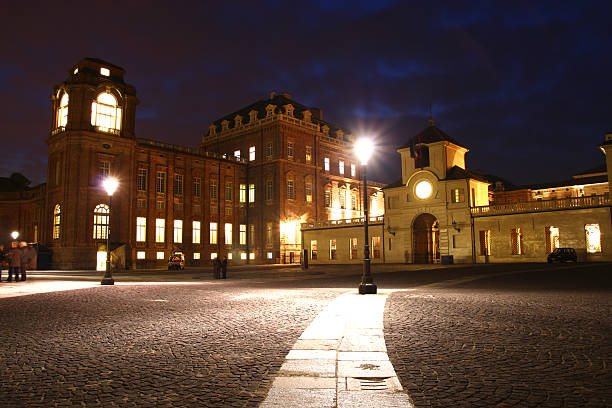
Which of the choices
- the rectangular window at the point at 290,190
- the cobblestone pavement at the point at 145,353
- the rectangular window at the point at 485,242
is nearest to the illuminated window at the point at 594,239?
the rectangular window at the point at 485,242

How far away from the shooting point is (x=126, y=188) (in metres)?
51.0

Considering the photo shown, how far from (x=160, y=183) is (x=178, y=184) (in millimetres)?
2555

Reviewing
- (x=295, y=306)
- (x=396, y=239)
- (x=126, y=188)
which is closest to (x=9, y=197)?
(x=126, y=188)

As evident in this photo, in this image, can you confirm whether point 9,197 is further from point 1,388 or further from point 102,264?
point 1,388

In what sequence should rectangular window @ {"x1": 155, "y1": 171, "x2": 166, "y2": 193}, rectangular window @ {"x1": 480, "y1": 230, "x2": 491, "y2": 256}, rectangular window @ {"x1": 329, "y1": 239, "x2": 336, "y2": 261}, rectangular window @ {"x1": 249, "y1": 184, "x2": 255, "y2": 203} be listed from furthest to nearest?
rectangular window @ {"x1": 249, "y1": 184, "x2": 255, "y2": 203} → rectangular window @ {"x1": 329, "y1": 239, "x2": 336, "y2": 261} → rectangular window @ {"x1": 155, "y1": 171, "x2": 166, "y2": 193} → rectangular window @ {"x1": 480, "y1": 230, "x2": 491, "y2": 256}

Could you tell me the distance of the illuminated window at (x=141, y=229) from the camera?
52.2 metres

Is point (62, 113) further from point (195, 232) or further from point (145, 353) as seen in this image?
point (145, 353)

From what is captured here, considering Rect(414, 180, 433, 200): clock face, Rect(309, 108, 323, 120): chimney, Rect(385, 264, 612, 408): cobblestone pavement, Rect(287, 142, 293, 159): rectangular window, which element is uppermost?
Rect(309, 108, 323, 120): chimney

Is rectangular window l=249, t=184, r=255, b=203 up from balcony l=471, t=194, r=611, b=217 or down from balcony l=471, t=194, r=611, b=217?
up

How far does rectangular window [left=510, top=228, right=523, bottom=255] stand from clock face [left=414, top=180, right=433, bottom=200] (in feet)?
30.0

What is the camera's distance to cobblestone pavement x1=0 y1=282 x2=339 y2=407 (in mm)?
4715

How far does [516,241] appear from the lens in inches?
1686

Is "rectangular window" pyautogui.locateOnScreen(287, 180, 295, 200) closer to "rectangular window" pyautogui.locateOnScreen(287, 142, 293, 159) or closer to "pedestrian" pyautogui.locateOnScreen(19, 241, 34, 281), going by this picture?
"rectangular window" pyautogui.locateOnScreen(287, 142, 293, 159)

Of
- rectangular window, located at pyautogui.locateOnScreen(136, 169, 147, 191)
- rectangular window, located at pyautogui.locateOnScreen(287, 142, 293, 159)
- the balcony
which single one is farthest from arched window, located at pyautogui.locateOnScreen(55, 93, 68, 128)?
the balcony
